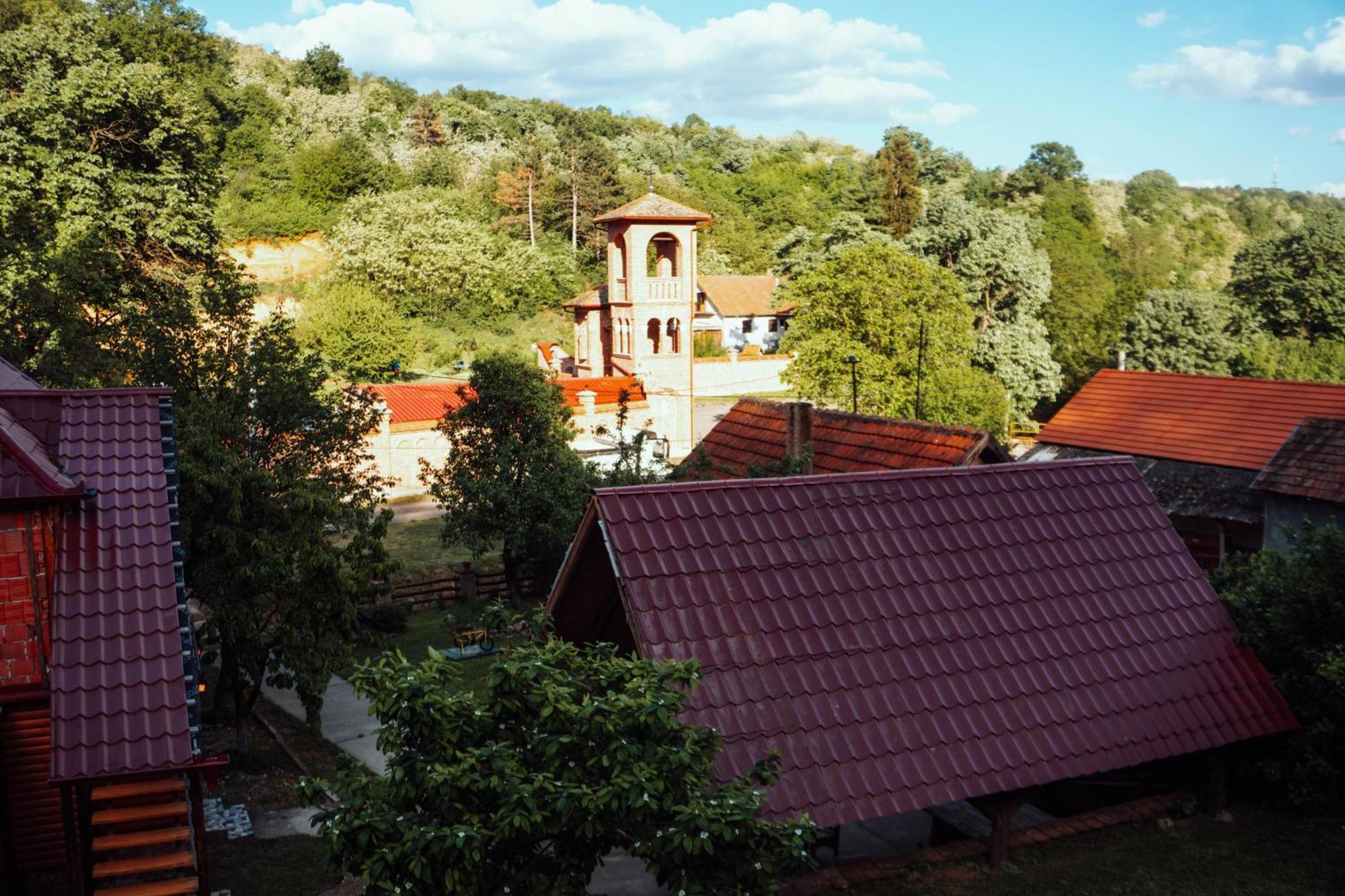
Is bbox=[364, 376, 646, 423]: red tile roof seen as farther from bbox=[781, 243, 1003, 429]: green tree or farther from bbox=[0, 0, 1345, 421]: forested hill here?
bbox=[781, 243, 1003, 429]: green tree

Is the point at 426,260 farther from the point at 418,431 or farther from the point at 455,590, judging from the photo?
the point at 455,590

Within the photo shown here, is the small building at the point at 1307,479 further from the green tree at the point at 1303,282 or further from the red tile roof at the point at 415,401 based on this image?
the green tree at the point at 1303,282

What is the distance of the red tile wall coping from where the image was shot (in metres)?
9.33

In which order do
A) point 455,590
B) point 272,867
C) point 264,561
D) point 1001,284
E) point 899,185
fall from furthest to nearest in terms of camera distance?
point 899,185, point 1001,284, point 455,590, point 264,561, point 272,867

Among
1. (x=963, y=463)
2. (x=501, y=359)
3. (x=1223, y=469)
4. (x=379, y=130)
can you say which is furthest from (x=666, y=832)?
(x=379, y=130)

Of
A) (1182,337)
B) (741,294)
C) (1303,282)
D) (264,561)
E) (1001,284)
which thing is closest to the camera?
(264,561)

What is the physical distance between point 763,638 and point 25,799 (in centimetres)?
741

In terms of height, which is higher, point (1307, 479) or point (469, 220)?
point (469, 220)

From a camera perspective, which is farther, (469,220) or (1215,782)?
(469,220)

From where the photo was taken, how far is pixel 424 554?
97.1 feet

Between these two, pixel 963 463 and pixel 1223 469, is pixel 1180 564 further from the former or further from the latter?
pixel 1223 469

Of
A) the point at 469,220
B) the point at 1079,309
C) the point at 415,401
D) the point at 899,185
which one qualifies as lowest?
the point at 415,401

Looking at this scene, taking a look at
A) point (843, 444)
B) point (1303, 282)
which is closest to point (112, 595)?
point (843, 444)

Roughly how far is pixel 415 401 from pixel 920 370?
57.2ft
